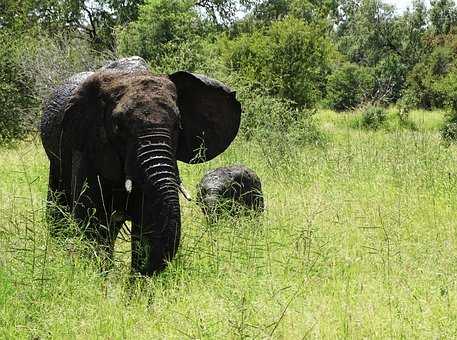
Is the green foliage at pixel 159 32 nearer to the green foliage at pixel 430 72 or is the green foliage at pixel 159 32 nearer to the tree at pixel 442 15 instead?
the green foliage at pixel 430 72

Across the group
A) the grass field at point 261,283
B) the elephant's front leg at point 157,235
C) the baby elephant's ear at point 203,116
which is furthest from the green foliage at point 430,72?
the elephant's front leg at point 157,235

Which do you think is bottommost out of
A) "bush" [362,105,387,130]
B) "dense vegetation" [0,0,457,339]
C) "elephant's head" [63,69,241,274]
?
"bush" [362,105,387,130]

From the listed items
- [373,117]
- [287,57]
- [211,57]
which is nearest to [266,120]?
[211,57]

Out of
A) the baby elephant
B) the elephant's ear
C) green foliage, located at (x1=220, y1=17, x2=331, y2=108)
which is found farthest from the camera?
green foliage, located at (x1=220, y1=17, x2=331, y2=108)

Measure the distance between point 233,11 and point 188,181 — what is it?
25927 millimetres

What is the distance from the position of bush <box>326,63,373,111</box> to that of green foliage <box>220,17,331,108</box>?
13.8m

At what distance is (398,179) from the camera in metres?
9.08

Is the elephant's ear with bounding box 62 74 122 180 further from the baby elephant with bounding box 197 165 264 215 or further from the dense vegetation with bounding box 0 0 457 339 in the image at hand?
the baby elephant with bounding box 197 165 264 215

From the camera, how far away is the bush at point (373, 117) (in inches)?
997

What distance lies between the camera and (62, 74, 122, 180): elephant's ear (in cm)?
511

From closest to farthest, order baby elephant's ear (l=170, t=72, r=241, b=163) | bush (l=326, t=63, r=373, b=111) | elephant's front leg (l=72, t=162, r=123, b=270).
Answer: elephant's front leg (l=72, t=162, r=123, b=270)
baby elephant's ear (l=170, t=72, r=241, b=163)
bush (l=326, t=63, r=373, b=111)

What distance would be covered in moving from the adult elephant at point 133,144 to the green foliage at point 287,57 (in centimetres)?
1543

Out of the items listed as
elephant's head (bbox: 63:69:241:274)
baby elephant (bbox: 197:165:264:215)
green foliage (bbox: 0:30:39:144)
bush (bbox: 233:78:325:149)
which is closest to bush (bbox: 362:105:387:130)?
bush (bbox: 233:78:325:149)

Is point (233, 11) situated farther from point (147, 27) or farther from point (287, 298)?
point (287, 298)
